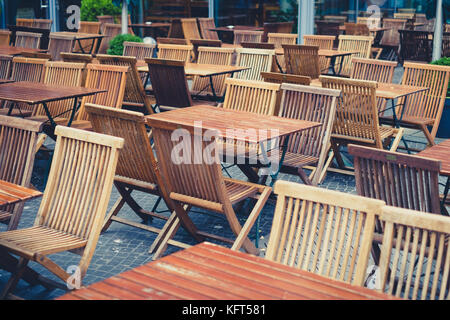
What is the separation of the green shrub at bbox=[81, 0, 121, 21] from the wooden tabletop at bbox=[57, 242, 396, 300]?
13.8 meters

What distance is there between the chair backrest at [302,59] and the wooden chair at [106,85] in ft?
8.75

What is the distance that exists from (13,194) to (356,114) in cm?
352

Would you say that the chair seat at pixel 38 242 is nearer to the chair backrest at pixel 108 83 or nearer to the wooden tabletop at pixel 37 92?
the wooden tabletop at pixel 37 92

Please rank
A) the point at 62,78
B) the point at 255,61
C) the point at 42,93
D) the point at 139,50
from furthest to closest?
the point at 139,50
the point at 255,61
the point at 62,78
the point at 42,93

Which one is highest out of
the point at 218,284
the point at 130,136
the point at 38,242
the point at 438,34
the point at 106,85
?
the point at 438,34

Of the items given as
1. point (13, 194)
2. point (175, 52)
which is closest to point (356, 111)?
point (13, 194)

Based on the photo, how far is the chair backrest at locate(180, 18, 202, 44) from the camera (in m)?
13.9

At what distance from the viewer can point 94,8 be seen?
15430 millimetres

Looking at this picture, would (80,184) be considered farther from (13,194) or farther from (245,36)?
(245,36)

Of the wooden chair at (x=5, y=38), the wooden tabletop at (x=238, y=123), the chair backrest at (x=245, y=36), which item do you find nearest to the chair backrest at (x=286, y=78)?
the wooden tabletop at (x=238, y=123)
